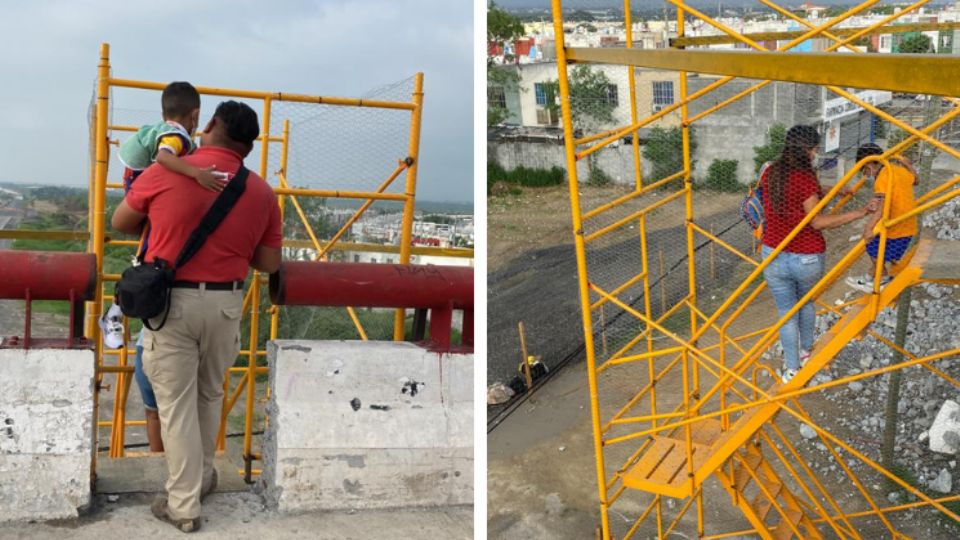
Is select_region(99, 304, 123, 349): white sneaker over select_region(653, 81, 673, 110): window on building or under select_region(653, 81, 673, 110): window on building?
under

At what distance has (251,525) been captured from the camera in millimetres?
4473

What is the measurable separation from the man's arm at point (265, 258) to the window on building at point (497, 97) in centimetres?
3089

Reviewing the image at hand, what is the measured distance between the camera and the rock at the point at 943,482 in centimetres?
983

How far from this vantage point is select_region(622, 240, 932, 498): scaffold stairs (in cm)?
534

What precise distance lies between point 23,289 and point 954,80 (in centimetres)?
389

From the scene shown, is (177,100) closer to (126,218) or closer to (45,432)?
(126,218)

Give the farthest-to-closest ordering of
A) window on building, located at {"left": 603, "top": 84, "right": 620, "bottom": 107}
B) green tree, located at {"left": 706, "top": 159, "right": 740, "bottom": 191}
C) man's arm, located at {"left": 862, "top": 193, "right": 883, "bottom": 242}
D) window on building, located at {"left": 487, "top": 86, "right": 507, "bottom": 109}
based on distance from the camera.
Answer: window on building, located at {"left": 487, "top": 86, "right": 507, "bottom": 109}, window on building, located at {"left": 603, "top": 84, "right": 620, "bottom": 107}, green tree, located at {"left": 706, "top": 159, "right": 740, "bottom": 191}, man's arm, located at {"left": 862, "top": 193, "right": 883, "bottom": 242}

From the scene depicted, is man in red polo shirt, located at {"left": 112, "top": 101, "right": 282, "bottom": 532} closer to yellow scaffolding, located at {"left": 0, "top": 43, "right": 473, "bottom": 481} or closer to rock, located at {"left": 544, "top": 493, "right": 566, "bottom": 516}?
yellow scaffolding, located at {"left": 0, "top": 43, "right": 473, "bottom": 481}

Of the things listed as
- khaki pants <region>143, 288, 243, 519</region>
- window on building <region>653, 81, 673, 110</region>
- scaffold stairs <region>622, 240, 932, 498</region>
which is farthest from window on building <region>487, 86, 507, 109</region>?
khaki pants <region>143, 288, 243, 519</region>

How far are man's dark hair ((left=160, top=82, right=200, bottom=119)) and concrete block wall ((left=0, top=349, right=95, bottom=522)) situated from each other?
46.3 inches

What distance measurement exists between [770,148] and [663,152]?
120 inches

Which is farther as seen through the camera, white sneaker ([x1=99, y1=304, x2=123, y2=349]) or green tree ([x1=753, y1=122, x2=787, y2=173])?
green tree ([x1=753, y1=122, x2=787, y2=173])

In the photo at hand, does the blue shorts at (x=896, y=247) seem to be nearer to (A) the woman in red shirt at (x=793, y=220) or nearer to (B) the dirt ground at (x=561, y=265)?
(A) the woman in red shirt at (x=793, y=220)

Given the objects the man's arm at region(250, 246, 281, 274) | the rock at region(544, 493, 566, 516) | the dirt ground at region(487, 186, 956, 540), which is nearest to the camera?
the man's arm at region(250, 246, 281, 274)
